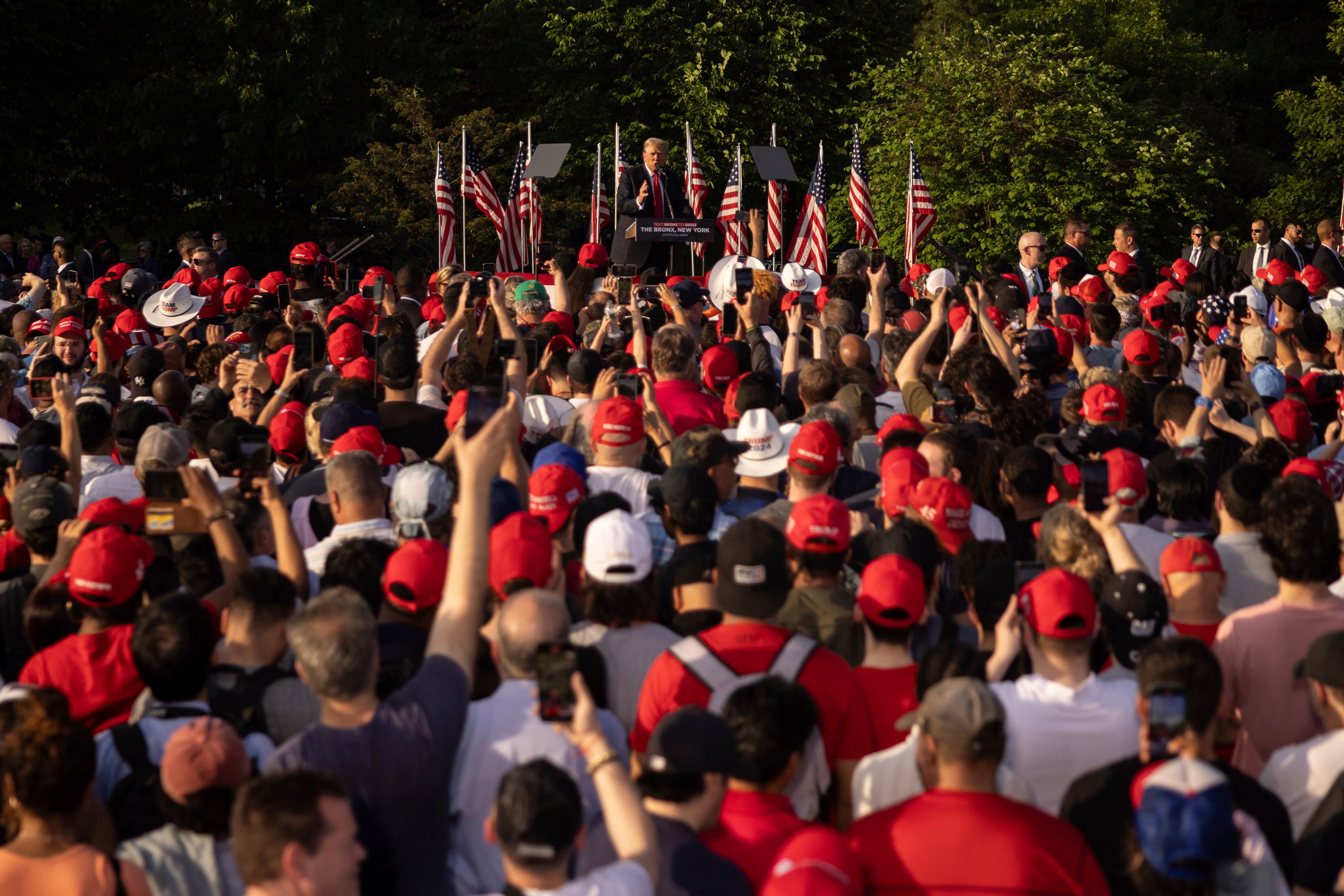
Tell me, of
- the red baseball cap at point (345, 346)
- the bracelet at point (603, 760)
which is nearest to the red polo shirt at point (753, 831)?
the bracelet at point (603, 760)

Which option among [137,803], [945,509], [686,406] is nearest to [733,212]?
[686,406]

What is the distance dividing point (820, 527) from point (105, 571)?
8.05 feet

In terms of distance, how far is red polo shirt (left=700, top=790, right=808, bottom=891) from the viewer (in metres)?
3.58

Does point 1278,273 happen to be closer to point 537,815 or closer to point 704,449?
point 704,449

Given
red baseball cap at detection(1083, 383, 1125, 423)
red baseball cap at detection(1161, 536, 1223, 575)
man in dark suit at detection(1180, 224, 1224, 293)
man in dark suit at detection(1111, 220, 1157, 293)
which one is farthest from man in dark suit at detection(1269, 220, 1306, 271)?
red baseball cap at detection(1161, 536, 1223, 575)

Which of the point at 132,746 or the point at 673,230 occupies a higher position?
the point at 132,746

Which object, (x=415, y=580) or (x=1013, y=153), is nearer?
(x=415, y=580)

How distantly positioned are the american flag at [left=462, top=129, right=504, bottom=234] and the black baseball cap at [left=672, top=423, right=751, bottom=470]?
13077 mm

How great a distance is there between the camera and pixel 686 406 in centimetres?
789

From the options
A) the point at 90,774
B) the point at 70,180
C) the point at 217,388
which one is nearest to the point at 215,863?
the point at 90,774

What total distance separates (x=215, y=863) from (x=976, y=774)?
1.95 metres

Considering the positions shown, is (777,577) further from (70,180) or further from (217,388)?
(70,180)

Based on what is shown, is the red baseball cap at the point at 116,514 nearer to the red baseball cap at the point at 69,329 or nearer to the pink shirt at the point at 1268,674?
the pink shirt at the point at 1268,674

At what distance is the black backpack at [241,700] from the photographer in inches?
170
